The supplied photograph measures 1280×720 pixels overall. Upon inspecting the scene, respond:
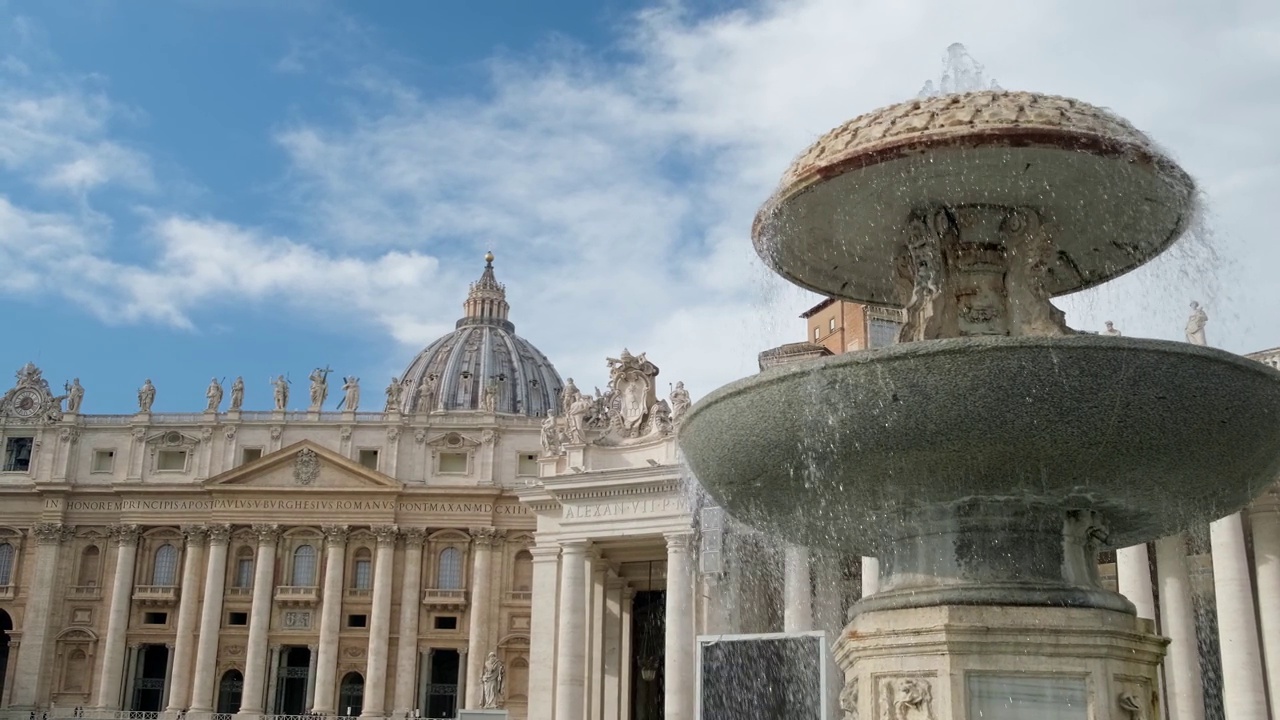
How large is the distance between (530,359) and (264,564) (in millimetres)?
46875

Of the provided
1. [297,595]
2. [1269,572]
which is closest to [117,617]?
[297,595]

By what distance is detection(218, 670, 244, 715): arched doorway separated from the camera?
2306 inches

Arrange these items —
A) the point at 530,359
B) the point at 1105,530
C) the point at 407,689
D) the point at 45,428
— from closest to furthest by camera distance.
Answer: the point at 1105,530, the point at 407,689, the point at 45,428, the point at 530,359

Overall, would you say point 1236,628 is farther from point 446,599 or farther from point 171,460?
point 171,460

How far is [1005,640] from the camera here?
7133 millimetres

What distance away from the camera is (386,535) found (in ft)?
194

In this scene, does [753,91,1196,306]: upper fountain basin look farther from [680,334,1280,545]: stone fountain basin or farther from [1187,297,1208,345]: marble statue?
[1187,297,1208,345]: marble statue

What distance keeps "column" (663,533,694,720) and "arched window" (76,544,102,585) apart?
3975cm

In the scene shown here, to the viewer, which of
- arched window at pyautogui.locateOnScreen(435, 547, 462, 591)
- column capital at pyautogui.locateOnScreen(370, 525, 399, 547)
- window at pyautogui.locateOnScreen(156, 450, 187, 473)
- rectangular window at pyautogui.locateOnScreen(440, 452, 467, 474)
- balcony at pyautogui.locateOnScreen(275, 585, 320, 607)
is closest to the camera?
balcony at pyautogui.locateOnScreen(275, 585, 320, 607)

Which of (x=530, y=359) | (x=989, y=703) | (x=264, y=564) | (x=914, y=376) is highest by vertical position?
(x=530, y=359)

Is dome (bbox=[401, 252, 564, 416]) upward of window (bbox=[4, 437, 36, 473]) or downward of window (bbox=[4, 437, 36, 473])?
upward

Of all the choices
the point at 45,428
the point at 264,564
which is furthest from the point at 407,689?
the point at 45,428

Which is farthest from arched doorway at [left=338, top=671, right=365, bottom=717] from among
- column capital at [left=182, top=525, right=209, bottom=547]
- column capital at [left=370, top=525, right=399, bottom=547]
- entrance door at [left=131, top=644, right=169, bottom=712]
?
column capital at [left=182, top=525, right=209, bottom=547]

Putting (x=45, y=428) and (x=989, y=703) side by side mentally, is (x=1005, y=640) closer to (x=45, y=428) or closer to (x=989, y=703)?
(x=989, y=703)
